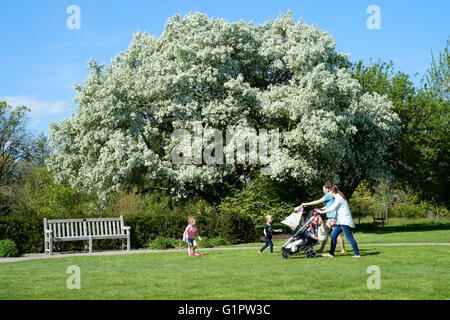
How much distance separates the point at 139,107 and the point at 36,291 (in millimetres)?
18598

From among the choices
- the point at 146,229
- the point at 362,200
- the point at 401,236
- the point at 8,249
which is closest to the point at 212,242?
the point at 146,229

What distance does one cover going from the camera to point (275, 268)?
1031 centimetres

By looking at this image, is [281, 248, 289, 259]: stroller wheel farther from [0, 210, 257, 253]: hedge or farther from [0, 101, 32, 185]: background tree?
[0, 101, 32, 185]: background tree

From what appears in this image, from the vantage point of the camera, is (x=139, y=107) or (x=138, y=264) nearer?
(x=138, y=264)

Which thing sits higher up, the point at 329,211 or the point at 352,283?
the point at 329,211

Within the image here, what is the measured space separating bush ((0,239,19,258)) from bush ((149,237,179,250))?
4.66 meters

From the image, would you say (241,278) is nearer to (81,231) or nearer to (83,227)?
(81,231)

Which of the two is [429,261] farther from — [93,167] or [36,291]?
[93,167]

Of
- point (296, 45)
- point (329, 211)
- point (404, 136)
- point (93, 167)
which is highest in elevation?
point (296, 45)

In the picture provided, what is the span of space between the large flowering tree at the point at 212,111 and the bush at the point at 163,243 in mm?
4903

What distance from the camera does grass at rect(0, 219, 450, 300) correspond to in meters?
7.20

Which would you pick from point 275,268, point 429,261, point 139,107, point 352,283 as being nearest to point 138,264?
point 275,268

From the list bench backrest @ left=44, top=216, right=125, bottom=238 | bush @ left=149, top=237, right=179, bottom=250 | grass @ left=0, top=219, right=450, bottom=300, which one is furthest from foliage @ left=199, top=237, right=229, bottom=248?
grass @ left=0, top=219, right=450, bottom=300
